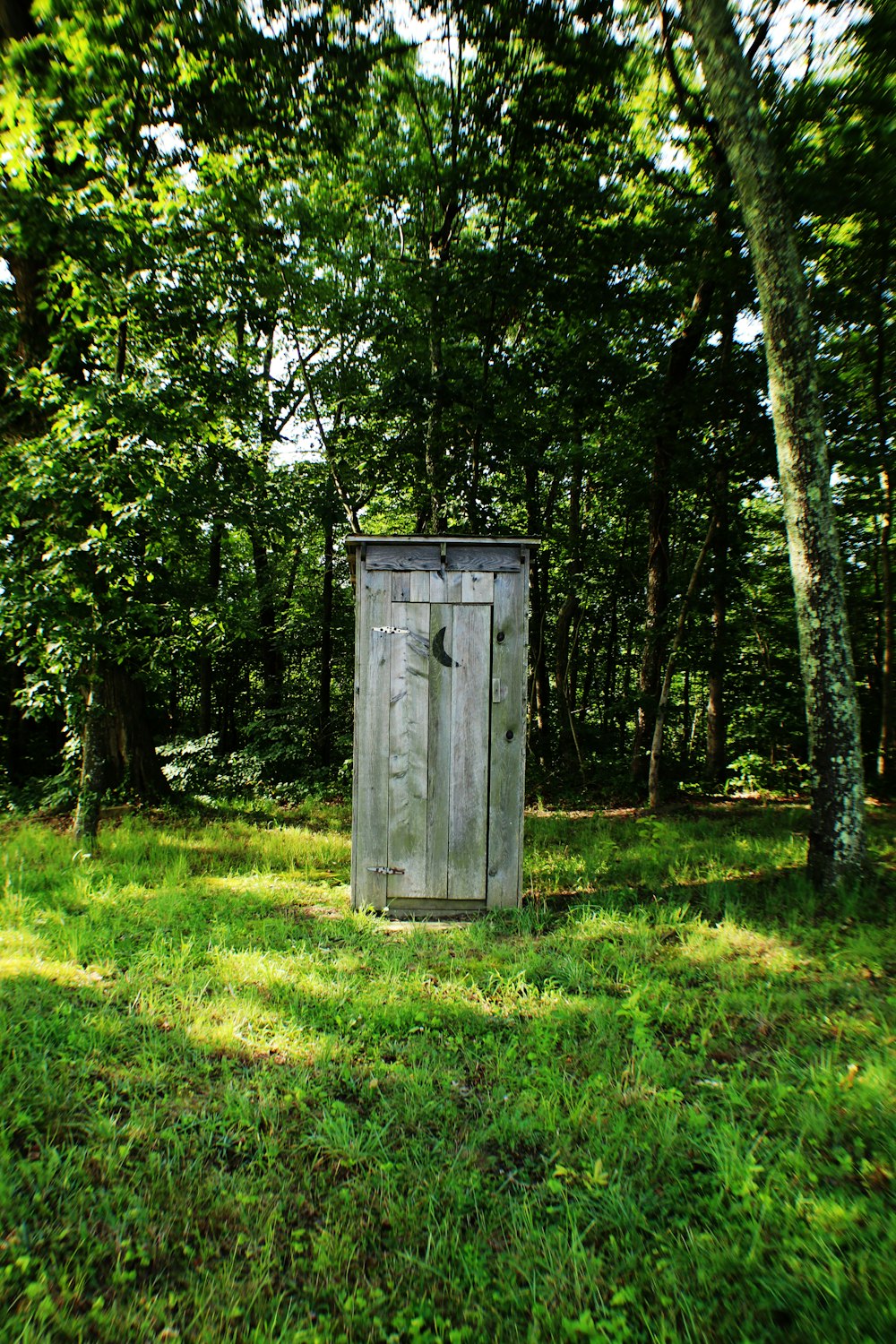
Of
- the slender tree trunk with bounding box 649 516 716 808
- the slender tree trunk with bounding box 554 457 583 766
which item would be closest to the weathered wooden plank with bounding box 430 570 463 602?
the slender tree trunk with bounding box 649 516 716 808

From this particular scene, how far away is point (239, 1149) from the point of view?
253cm

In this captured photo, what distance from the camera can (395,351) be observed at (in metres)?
10.2

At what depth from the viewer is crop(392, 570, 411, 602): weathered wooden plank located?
5.25m

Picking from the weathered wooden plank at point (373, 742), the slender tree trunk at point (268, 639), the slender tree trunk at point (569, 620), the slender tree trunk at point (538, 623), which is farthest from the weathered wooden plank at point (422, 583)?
the slender tree trunk at point (268, 639)

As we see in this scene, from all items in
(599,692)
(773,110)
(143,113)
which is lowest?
(599,692)

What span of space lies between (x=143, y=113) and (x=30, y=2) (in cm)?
231

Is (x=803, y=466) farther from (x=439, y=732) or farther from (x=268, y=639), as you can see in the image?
(x=268, y=639)

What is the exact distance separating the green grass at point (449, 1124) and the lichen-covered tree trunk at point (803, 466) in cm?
63

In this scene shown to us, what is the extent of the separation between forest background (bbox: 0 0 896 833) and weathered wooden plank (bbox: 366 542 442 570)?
211cm

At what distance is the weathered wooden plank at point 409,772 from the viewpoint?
205 inches

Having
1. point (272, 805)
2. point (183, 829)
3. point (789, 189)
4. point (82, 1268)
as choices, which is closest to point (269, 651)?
point (272, 805)

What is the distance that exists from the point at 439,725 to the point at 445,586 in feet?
3.65

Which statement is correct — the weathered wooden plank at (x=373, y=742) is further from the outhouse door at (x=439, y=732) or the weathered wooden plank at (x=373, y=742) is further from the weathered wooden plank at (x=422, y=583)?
the weathered wooden plank at (x=422, y=583)

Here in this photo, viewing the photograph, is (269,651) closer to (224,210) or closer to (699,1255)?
(224,210)
